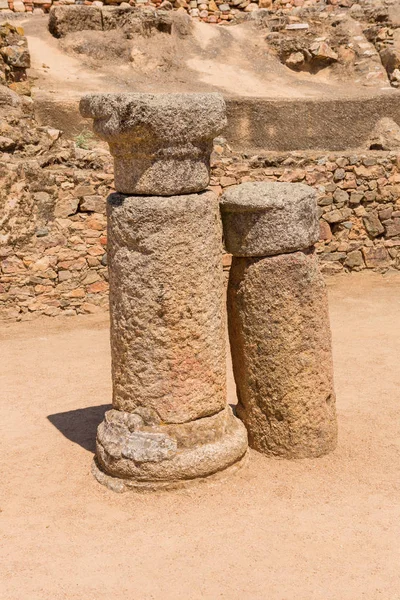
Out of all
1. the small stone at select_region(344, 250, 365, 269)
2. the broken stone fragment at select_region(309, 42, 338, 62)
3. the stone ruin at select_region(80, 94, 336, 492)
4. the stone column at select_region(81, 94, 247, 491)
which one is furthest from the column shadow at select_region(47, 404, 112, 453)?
the broken stone fragment at select_region(309, 42, 338, 62)

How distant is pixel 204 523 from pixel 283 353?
142 centimetres

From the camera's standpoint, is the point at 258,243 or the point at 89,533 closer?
the point at 89,533

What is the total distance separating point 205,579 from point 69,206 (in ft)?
22.1

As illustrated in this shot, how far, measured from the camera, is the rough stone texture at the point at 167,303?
17.1ft

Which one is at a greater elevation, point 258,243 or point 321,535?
point 258,243

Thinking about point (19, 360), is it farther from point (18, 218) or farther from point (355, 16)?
point (355, 16)

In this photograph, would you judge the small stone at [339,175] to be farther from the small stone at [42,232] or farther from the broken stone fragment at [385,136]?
the small stone at [42,232]

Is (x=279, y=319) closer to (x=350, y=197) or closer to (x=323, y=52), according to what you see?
(x=350, y=197)

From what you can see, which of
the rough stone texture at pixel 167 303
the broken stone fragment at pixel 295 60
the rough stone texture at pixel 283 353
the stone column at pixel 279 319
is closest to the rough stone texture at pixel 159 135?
the rough stone texture at pixel 167 303

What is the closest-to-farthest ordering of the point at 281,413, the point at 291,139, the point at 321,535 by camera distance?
1. the point at 321,535
2. the point at 281,413
3. the point at 291,139

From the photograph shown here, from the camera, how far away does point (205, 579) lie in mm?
4512

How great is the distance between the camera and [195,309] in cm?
536

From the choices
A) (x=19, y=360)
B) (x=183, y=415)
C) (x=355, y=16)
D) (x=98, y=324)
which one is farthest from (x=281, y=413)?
(x=355, y=16)

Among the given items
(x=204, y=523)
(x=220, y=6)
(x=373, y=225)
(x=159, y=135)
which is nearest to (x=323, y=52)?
(x=220, y=6)
